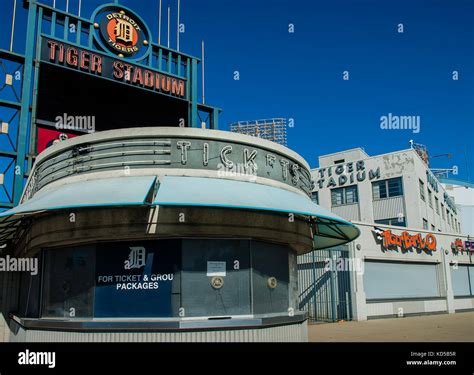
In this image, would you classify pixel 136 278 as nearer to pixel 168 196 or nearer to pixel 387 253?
pixel 168 196

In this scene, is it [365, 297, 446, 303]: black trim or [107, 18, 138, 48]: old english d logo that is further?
[365, 297, 446, 303]: black trim

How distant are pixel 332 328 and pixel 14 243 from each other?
13.0 m

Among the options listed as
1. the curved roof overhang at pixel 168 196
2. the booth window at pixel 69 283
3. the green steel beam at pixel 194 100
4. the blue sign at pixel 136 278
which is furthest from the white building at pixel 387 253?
the booth window at pixel 69 283

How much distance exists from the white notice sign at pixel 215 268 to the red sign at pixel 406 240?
1710cm

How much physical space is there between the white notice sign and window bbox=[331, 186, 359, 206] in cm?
3034

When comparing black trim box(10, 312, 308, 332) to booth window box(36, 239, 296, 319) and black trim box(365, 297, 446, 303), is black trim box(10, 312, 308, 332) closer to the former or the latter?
booth window box(36, 239, 296, 319)

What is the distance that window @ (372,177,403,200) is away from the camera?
3684 centimetres

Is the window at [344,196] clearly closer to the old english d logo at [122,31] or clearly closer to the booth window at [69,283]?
the old english d logo at [122,31]

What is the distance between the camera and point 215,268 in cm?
1080

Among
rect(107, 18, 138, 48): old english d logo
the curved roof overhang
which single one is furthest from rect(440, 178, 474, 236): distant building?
the curved roof overhang

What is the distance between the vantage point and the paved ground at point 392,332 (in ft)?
52.7
